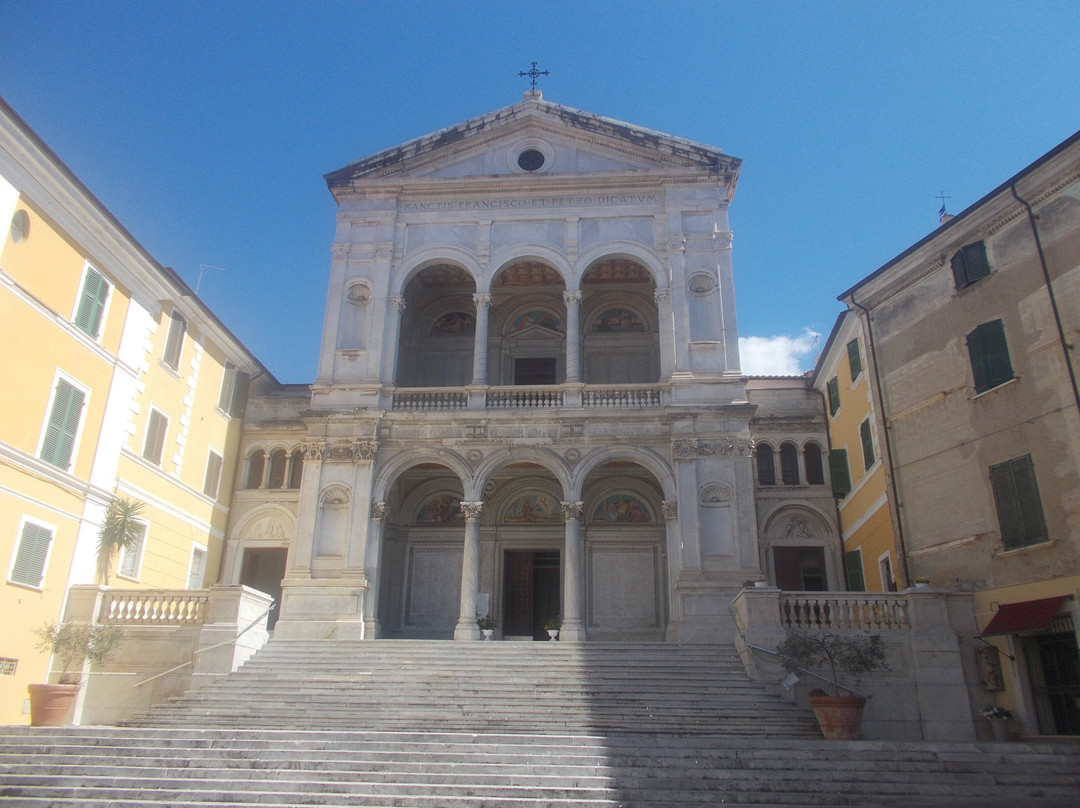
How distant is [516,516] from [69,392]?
12.9 metres

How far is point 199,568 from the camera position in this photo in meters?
25.4

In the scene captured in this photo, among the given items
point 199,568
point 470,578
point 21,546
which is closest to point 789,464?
point 470,578

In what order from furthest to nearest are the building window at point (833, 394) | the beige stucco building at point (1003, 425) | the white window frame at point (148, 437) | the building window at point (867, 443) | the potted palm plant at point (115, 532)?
the building window at point (833, 394)
the building window at point (867, 443)
the white window frame at point (148, 437)
the potted palm plant at point (115, 532)
the beige stucco building at point (1003, 425)

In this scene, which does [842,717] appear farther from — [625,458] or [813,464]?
[813,464]

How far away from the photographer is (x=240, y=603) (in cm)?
1878

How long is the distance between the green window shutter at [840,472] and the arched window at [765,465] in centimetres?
186

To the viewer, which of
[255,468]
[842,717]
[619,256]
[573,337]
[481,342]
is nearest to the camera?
[842,717]

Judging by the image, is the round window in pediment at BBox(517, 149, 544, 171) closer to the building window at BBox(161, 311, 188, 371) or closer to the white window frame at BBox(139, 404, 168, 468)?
the building window at BBox(161, 311, 188, 371)

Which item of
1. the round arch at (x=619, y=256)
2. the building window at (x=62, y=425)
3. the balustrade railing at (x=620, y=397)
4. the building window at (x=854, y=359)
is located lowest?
the building window at (x=62, y=425)

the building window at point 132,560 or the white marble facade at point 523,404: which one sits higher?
the white marble facade at point 523,404

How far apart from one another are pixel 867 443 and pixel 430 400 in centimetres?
1217

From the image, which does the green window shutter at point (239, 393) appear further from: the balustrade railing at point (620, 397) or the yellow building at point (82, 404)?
A: the balustrade railing at point (620, 397)

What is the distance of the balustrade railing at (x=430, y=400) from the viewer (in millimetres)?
24828

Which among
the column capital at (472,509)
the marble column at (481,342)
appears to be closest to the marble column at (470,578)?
the column capital at (472,509)
